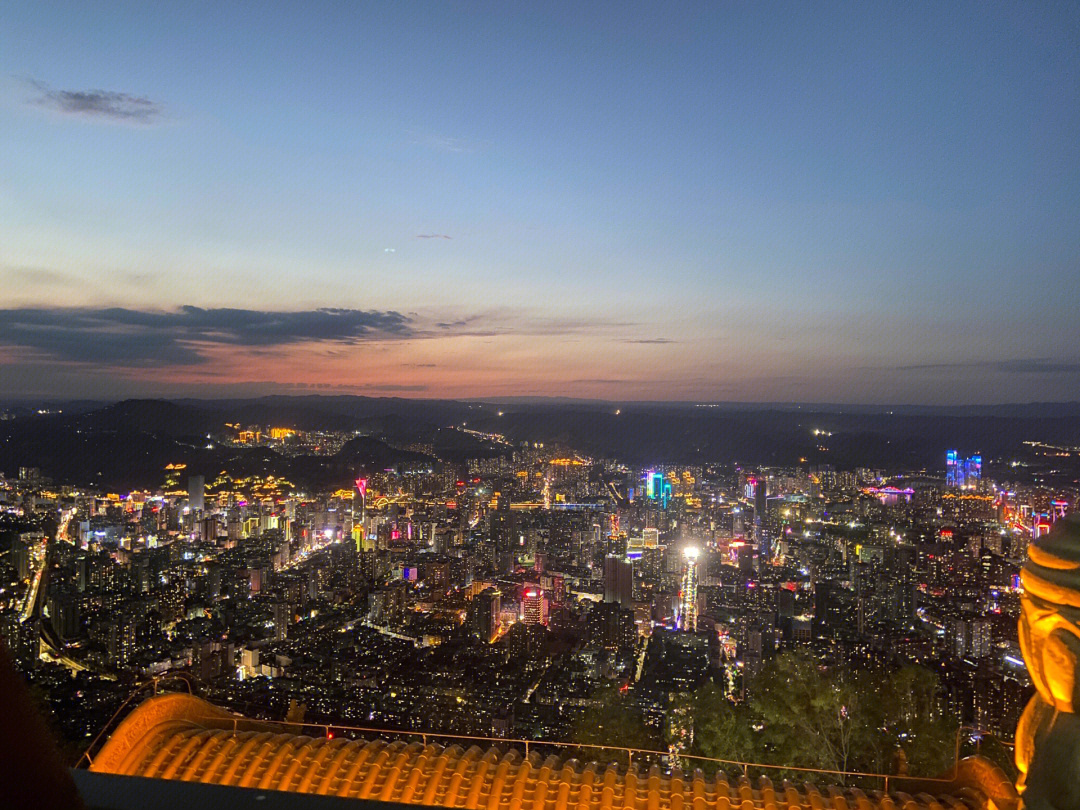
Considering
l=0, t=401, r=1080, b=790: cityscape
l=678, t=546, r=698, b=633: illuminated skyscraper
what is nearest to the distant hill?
l=0, t=401, r=1080, b=790: cityscape

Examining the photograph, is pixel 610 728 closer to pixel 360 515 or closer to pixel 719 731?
pixel 719 731

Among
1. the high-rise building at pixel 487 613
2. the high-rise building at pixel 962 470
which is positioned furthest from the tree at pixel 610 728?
the high-rise building at pixel 962 470

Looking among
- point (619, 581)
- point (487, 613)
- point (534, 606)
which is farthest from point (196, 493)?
point (619, 581)

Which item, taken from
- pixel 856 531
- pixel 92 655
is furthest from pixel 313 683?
pixel 856 531

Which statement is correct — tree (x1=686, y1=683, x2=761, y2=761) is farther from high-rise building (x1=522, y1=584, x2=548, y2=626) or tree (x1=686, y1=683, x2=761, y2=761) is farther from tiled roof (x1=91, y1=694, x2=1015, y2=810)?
high-rise building (x1=522, y1=584, x2=548, y2=626)

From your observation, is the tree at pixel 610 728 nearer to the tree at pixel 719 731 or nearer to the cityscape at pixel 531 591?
the cityscape at pixel 531 591

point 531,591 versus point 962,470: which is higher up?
point 962,470

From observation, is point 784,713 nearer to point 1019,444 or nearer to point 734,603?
point 734,603
